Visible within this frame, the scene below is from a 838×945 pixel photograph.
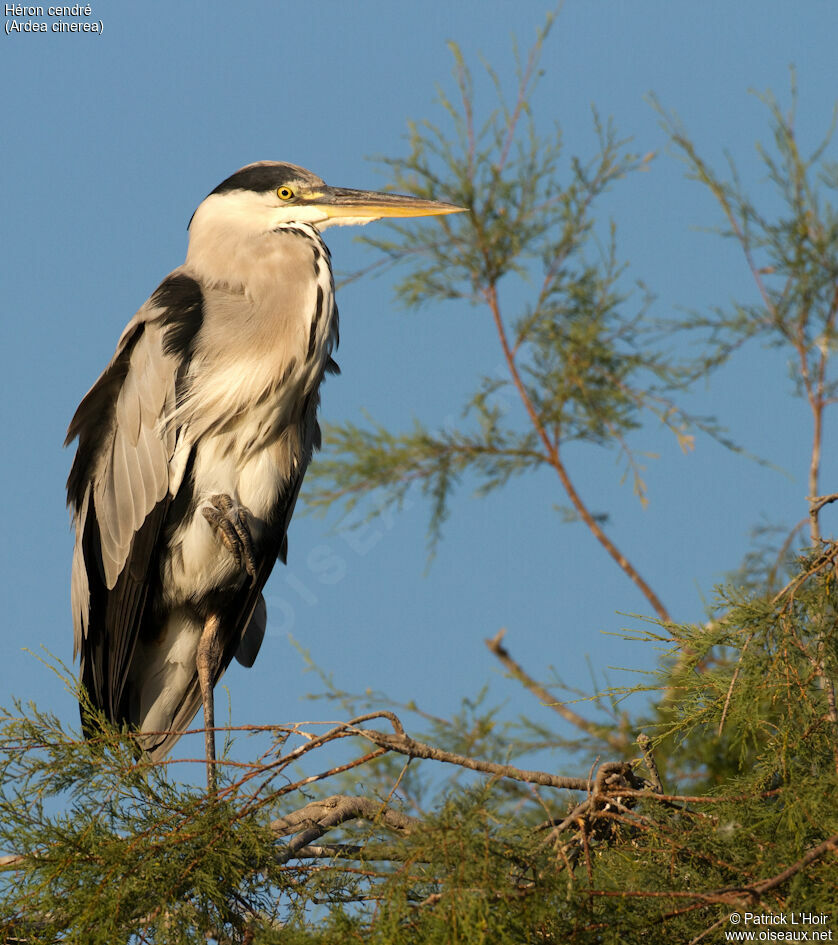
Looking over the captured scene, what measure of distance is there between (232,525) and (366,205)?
1.15m

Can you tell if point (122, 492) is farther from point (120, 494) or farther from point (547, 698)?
point (547, 698)

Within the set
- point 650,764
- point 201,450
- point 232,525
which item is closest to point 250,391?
point 201,450

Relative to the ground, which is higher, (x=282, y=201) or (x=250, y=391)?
(x=282, y=201)

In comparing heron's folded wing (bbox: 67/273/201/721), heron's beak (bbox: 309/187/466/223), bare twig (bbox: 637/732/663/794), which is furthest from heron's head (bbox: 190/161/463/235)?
bare twig (bbox: 637/732/663/794)

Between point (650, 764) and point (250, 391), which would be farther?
point (250, 391)

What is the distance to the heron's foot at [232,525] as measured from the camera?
317 centimetres

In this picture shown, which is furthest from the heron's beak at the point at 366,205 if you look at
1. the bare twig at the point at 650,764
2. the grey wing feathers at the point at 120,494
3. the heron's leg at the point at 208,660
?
the bare twig at the point at 650,764

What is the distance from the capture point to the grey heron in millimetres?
3178

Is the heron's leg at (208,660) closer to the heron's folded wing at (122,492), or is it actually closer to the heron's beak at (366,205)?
the heron's folded wing at (122,492)

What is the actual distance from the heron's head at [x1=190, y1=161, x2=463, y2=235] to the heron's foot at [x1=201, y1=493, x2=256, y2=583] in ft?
2.94

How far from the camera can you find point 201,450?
10.5 ft

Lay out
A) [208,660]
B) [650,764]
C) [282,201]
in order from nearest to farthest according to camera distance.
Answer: [650,764] < [208,660] < [282,201]

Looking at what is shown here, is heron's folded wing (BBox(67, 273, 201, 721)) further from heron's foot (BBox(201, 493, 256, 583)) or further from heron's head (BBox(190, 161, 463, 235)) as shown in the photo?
heron's head (BBox(190, 161, 463, 235))

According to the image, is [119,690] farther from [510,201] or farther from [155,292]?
[510,201]
